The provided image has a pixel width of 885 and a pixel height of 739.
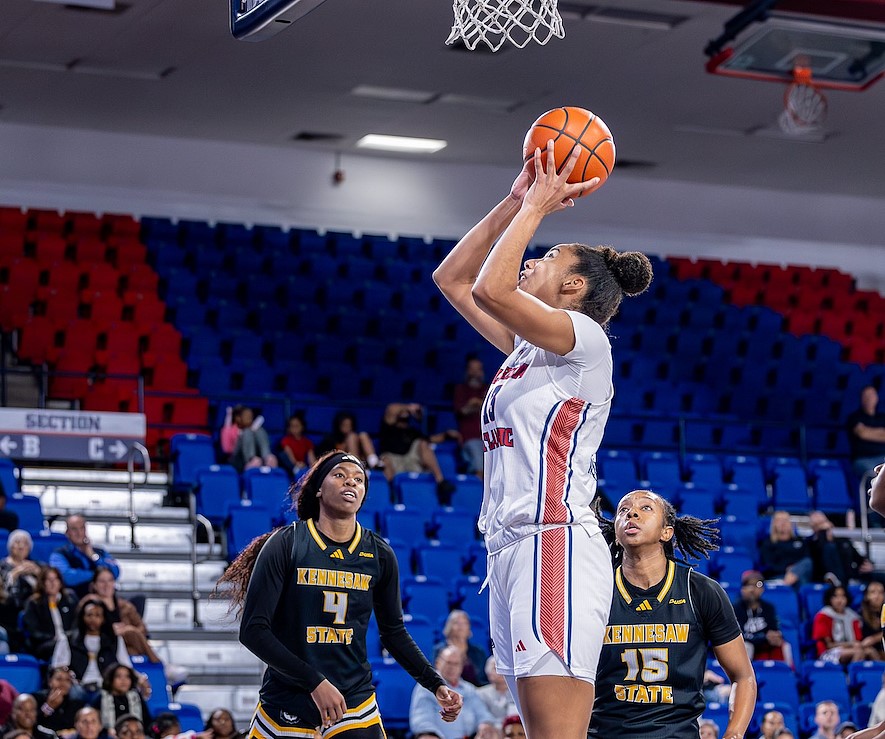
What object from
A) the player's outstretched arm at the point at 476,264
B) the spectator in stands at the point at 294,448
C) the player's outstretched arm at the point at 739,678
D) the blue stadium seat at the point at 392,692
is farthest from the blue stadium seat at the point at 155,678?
the player's outstretched arm at the point at 476,264

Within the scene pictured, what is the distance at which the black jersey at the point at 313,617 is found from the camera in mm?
5230

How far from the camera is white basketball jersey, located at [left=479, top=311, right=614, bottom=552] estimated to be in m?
4.09

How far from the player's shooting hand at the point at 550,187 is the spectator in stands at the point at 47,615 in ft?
21.7

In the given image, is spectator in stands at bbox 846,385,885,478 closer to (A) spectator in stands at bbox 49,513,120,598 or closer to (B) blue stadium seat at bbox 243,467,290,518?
(B) blue stadium seat at bbox 243,467,290,518

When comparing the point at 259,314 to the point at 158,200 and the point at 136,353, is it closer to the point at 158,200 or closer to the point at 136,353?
the point at 136,353

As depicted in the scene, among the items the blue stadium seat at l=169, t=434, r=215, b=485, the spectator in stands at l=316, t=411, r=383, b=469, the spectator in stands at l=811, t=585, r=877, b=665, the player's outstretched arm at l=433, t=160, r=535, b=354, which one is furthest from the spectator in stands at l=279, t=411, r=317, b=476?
the player's outstretched arm at l=433, t=160, r=535, b=354

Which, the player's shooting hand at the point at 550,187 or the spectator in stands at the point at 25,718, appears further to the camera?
the spectator in stands at the point at 25,718

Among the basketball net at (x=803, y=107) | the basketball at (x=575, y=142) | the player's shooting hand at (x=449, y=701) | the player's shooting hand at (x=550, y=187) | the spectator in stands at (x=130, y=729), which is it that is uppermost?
the basketball net at (x=803, y=107)

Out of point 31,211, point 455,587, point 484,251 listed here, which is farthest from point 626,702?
point 31,211

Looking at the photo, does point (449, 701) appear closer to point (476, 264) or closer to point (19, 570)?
point (476, 264)

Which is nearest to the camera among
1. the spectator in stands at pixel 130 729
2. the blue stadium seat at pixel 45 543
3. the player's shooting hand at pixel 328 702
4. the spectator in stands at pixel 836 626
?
the player's shooting hand at pixel 328 702

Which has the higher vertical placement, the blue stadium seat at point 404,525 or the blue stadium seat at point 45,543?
the blue stadium seat at point 404,525

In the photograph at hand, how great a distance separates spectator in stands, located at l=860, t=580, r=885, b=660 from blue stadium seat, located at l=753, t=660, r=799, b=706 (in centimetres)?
116

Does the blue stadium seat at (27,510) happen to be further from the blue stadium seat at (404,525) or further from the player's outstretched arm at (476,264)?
the player's outstretched arm at (476,264)
